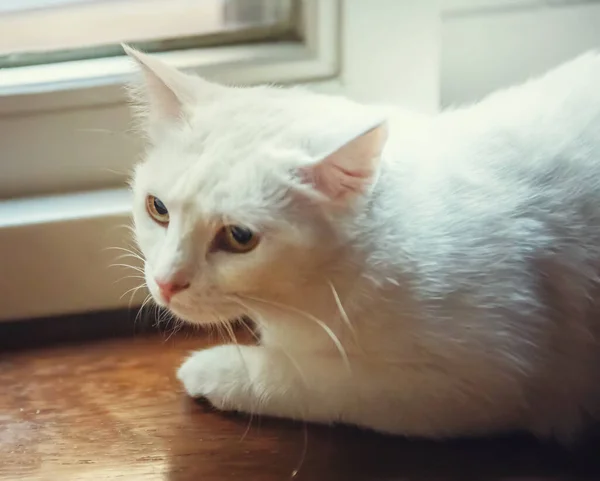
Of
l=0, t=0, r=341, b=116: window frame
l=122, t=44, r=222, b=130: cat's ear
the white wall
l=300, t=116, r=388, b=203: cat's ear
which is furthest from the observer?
the white wall

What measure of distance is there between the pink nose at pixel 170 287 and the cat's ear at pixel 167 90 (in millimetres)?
162

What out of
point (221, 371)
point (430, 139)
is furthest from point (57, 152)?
point (430, 139)

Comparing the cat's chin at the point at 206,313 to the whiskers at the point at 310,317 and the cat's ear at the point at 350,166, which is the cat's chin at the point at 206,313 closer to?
the whiskers at the point at 310,317

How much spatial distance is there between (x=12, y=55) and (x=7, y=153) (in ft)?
0.38

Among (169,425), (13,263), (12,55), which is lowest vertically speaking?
(169,425)

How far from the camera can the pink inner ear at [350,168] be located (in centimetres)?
63

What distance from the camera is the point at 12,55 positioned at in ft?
3.08

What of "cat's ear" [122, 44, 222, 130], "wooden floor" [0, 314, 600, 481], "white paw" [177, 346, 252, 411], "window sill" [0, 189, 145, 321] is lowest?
"wooden floor" [0, 314, 600, 481]

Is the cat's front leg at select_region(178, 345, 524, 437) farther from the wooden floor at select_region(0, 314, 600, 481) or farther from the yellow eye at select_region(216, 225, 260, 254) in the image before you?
the yellow eye at select_region(216, 225, 260, 254)

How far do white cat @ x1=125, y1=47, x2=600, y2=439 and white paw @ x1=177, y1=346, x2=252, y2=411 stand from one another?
4 centimetres

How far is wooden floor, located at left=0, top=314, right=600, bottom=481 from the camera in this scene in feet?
2.44

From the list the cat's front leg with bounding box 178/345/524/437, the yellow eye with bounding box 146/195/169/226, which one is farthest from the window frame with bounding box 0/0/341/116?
the cat's front leg with bounding box 178/345/524/437

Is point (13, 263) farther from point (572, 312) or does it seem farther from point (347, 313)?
point (572, 312)

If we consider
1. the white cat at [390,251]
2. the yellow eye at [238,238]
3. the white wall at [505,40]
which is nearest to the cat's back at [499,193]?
the white cat at [390,251]
